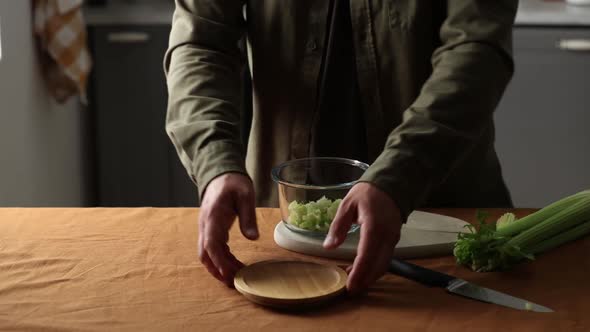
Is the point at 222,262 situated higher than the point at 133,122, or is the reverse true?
the point at 222,262

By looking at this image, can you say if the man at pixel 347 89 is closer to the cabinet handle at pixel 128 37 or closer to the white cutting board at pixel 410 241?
the white cutting board at pixel 410 241

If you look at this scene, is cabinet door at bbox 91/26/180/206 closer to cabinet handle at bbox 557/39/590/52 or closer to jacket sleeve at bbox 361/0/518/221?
cabinet handle at bbox 557/39/590/52

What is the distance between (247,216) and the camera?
3.91 feet

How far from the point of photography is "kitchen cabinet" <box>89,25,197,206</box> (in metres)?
2.98

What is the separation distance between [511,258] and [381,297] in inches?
7.9

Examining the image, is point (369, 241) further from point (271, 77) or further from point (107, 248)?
point (271, 77)

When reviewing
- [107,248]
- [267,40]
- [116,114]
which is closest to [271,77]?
[267,40]

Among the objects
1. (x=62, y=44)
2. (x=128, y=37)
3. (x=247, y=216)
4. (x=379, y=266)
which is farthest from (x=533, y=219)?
(x=128, y=37)

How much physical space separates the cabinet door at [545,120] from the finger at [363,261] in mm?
1877

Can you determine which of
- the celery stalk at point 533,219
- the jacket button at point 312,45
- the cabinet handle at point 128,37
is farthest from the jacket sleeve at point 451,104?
the cabinet handle at point 128,37

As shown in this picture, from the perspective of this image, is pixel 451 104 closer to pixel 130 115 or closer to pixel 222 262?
pixel 222 262

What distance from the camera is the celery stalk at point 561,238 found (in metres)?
1.28

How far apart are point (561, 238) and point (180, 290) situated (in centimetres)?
56

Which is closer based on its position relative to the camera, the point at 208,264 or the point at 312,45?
the point at 208,264
